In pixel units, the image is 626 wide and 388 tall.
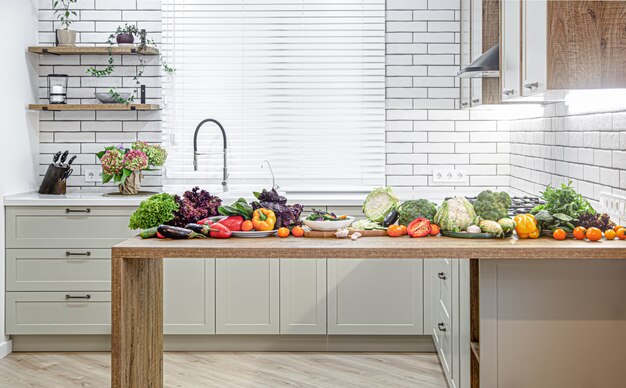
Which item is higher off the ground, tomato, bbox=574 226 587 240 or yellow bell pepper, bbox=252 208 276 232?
yellow bell pepper, bbox=252 208 276 232

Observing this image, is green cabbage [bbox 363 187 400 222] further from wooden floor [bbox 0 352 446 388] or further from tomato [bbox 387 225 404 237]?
wooden floor [bbox 0 352 446 388]

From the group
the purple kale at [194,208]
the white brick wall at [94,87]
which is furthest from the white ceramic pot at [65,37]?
the purple kale at [194,208]

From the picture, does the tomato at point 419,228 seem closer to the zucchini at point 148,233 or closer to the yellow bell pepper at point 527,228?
the yellow bell pepper at point 527,228

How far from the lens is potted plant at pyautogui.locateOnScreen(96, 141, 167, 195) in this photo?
4871mm

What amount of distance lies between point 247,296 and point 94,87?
72.9 inches

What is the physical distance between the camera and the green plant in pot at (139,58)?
5070mm

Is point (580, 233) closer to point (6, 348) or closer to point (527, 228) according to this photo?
point (527, 228)

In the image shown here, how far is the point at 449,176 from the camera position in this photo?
17.3 feet

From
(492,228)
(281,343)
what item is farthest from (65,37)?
(492,228)

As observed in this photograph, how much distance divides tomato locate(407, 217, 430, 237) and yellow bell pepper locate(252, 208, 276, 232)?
0.52m

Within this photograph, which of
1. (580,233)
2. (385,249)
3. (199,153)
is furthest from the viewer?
(199,153)

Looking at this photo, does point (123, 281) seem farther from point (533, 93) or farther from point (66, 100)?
point (66, 100)

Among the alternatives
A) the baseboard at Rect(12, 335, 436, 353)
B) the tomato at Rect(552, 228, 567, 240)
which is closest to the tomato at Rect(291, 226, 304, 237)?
the tomato at Rect(552, 228, 567, 240)

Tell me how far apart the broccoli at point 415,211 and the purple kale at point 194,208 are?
0.75m
